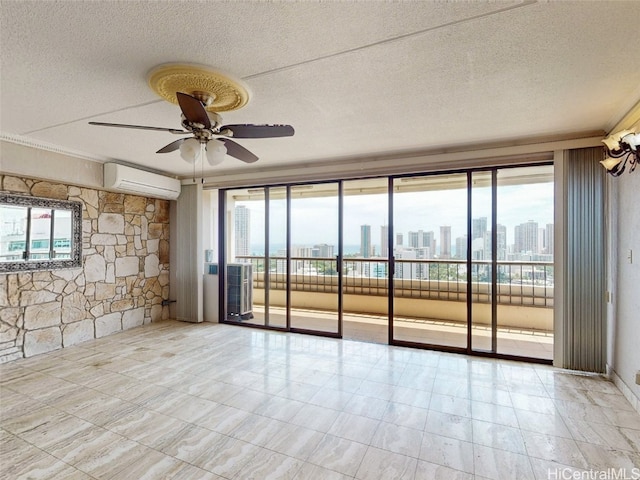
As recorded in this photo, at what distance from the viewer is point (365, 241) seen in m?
5.77

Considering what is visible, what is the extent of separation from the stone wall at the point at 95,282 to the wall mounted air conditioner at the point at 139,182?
1.17ft

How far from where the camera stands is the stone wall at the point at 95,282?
3.64 meters

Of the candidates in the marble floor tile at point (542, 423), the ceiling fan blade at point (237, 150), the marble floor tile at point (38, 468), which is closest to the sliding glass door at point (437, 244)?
the marble floor tile at point (542, 423)

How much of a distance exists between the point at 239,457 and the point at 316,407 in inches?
30.3

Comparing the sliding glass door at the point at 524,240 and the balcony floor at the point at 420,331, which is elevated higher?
the sliding glass door at the point at 524,240

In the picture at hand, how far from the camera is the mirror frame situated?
3506 millimetres

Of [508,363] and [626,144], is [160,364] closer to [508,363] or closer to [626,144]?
[508,363]

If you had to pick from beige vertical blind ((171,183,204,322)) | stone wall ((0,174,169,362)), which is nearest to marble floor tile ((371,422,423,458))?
beige vertical blind ((171,183,204,322))

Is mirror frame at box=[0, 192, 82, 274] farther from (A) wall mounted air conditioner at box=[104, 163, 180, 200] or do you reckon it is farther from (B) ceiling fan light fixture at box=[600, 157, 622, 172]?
(B) ceiling fan light fixture at box=[600, 157, 622, 172]

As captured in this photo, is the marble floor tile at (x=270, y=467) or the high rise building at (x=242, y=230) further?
Answer: the high rise building at (x=242, y=230)

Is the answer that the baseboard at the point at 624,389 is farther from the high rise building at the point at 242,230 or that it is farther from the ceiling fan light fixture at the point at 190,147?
the high rise building at the point at 242,230

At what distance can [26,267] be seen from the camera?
3.66 meters

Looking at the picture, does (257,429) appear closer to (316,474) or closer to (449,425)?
(316,474)

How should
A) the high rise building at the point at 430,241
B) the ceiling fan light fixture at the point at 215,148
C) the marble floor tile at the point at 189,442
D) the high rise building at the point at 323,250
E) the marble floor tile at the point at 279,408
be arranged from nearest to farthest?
the marble floor tile at the point at 189,442 → the ceiling fan light fixture at the point at 215,148 → the marble floor tile at the point at 279,408 → the high rise building at the point at 430,241 → the high rise building at the point at 323,250
